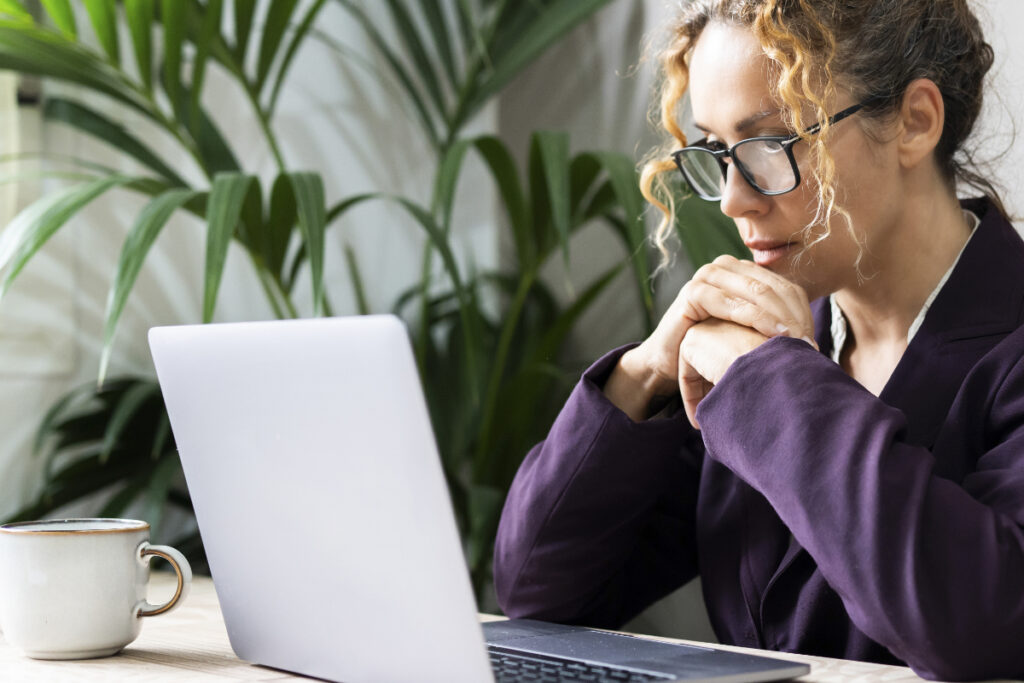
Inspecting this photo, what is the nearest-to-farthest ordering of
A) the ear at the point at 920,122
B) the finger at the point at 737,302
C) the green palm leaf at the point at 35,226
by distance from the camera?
the finger at the point at 737,302, the ear at the point at 920,122, the green palm leaf at the point at 35,226

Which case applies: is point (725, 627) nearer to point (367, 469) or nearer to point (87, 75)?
point (367, 469)

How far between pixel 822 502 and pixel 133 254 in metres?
0.93

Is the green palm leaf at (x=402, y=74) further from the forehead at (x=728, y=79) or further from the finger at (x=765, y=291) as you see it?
the finger at (x=765, y=291)

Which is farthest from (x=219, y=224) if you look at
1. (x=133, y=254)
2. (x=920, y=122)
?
(x=920, y=122)

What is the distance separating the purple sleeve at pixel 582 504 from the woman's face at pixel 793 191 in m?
0.18

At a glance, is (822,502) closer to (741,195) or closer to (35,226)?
(741,195)

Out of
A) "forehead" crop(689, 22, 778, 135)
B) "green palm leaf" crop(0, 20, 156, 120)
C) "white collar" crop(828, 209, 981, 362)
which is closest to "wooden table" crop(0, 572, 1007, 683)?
"white collar" crop(828, 209, 981, 362)

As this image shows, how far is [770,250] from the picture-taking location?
1067mm

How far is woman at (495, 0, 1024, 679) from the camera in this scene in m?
0.82

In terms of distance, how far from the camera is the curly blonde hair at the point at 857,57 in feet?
3.21

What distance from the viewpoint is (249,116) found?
6.82 ft

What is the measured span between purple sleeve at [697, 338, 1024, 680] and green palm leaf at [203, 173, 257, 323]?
0.75 meters

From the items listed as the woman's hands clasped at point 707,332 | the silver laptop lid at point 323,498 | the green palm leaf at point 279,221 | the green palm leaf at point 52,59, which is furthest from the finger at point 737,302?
the green palm leaf at point 52,59

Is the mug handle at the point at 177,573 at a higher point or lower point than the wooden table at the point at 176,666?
higher
